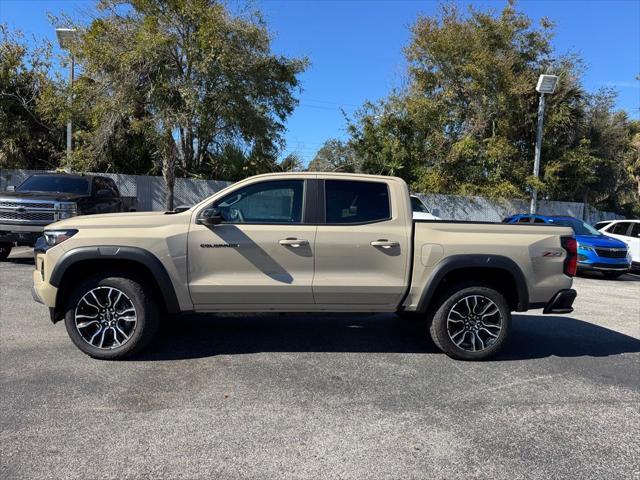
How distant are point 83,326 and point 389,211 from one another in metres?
3.27

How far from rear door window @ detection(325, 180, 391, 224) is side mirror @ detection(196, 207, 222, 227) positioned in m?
1.09

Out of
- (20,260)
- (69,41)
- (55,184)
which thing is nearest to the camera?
(20,260)

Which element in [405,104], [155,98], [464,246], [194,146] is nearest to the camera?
[464,246]

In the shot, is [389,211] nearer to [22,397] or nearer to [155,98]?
[22,397]

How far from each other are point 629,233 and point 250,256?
13.9 metres

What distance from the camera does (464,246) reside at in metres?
5.10

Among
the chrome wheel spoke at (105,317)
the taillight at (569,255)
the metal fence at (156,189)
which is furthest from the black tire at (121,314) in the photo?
the metal fence at (156,189)

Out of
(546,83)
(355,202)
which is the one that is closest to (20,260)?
(355,202)

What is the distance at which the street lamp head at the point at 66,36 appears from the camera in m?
15.3

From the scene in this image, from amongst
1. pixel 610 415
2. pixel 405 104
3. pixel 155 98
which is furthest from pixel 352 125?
pixel 610 415

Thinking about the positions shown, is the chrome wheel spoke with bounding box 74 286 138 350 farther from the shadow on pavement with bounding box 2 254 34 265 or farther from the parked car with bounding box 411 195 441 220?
the parked car with bounding box 411 195 441 220

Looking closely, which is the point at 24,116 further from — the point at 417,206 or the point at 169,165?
the point at 417,206

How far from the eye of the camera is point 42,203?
10.1 m

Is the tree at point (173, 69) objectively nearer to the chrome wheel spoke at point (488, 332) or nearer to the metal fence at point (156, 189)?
the metal fence at point (156, 189)
